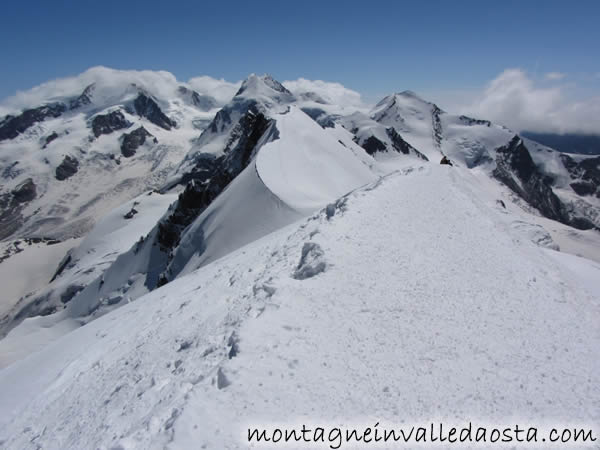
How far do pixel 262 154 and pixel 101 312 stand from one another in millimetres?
29009

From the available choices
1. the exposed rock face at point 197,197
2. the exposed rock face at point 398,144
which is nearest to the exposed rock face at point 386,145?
the exposed rock face at point 398,144

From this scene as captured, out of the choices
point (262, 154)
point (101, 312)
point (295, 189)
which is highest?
point (262, 154)

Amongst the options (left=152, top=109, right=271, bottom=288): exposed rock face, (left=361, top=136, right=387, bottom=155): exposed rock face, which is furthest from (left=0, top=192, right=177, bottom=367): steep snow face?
(left=361, top=136, right=387, bottom=155): exposed rock face

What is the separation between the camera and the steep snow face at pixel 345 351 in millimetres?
7660

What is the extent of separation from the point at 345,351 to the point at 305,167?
3868cm

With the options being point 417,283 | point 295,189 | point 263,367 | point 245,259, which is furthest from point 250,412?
point 295,189

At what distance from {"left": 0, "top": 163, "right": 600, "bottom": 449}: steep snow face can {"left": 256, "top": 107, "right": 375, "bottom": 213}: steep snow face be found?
18.3m

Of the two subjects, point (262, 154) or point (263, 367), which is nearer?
point (263, 367)

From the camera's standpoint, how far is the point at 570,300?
1170cm

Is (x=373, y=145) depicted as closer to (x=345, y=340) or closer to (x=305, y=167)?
(x=305, y=167)

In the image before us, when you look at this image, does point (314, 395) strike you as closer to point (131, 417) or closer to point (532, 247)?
point (131, 417)

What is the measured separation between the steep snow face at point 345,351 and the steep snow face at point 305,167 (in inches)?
722

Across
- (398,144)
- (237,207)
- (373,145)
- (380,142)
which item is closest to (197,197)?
(237,207)

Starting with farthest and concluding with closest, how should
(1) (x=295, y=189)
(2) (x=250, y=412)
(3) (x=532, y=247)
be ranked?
(1) (x=295, y=189) → (3) (x=532, y=247) → (2) (x=250, y=412)
